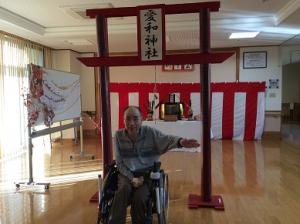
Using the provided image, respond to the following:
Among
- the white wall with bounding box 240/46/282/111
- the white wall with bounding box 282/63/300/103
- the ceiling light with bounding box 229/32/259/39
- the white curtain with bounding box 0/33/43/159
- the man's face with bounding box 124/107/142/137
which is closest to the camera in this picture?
the man's face with bounding box 124/107/142/137

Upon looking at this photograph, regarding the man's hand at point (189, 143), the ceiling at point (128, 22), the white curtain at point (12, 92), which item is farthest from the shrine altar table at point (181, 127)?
the man's hand at point (189, 143)

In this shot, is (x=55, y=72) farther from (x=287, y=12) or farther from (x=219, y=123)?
(x=219, y=123)

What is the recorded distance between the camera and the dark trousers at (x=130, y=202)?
2.22 meters

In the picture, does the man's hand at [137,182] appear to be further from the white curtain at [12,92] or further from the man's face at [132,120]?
the white curtain at [12,92]

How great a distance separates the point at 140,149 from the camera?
2480 mm

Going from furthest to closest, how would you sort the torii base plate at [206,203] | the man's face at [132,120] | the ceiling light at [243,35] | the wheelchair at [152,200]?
the ceiling light at [243,35] → the torii base plate at [206,203] → the man's face at [132,120] → the wheelchair at [152,200]

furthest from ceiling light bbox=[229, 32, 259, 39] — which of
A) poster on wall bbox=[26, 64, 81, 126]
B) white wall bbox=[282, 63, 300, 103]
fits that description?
white wall bbox=[282, 63, 300, 103]

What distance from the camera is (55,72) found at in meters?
4.43

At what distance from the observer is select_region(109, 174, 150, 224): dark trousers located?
7.30 feet

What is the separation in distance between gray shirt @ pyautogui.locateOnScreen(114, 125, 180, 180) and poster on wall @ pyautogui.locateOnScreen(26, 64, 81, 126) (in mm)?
1759

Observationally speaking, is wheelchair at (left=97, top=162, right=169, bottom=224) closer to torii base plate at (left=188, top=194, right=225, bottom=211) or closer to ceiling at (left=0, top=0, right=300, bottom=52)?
torii base plate at (left=188, top=194, right=225, bottom=211)

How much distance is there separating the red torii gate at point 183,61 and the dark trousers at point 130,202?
0.61 metres

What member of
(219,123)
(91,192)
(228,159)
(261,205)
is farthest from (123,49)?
(261,205)

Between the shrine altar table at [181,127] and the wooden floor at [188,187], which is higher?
the shrine altar table at [181,127]
